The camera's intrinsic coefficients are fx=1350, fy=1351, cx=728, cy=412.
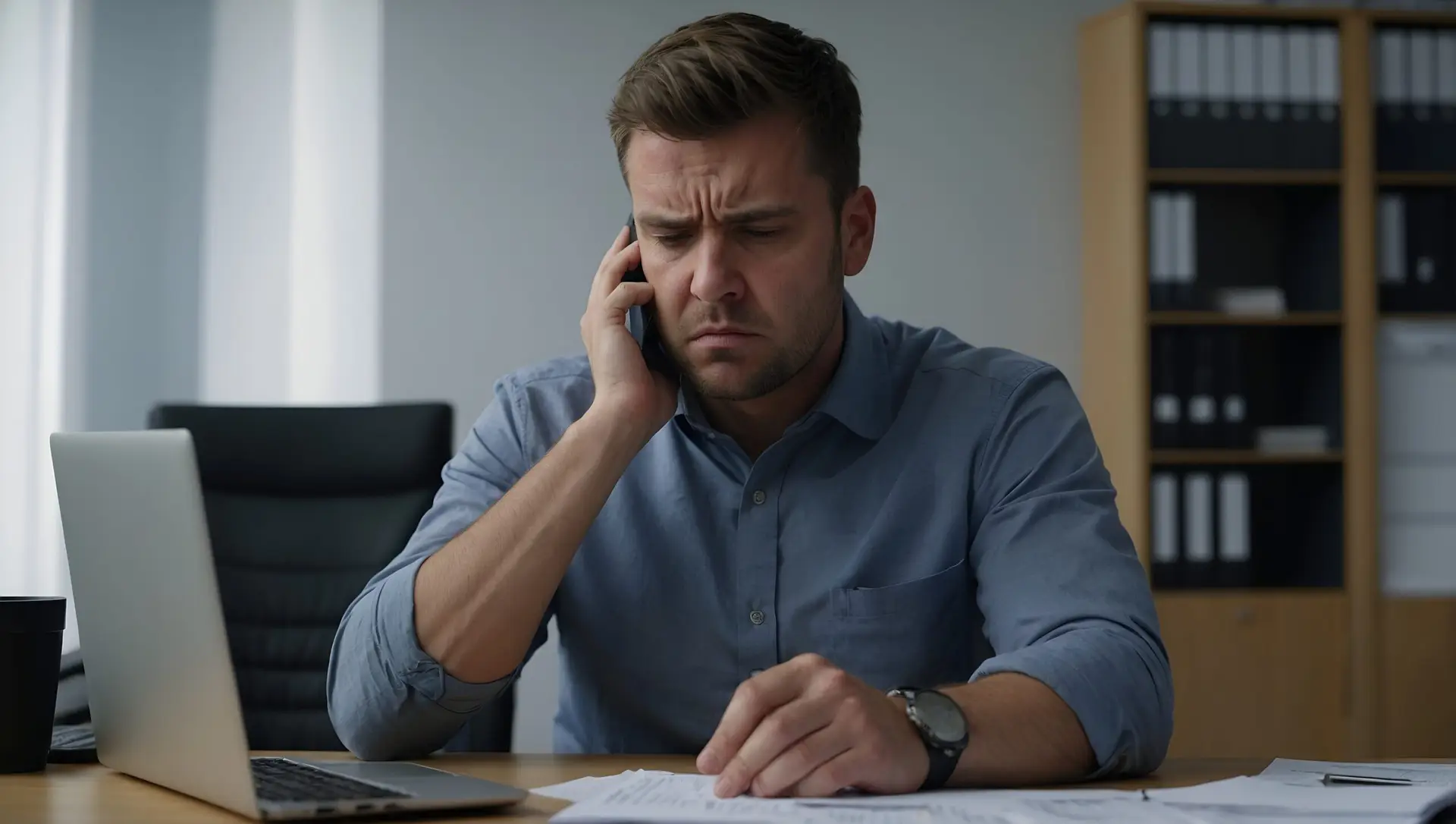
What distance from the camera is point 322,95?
3.24 metres

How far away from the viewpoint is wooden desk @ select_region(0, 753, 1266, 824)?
919 mm

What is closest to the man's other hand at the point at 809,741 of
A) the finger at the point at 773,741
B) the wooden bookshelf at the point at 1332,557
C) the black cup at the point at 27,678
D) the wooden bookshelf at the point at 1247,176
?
the finger at the point at 773,741

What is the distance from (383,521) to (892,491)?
0.88m

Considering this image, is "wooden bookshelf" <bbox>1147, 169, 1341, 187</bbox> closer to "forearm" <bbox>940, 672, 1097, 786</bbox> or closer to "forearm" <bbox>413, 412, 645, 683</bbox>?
"forearm" <bbox>413, 412, 645, 683</bbox>

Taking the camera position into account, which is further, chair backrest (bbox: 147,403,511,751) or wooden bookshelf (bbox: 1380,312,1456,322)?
wooden bookshelf (bbox: 1380,312,1456,322)

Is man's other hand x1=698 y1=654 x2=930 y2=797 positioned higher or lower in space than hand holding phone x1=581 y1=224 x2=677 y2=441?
lower

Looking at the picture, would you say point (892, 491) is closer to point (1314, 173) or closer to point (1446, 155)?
point (1314, 173)

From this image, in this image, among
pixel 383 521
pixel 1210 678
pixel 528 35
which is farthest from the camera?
pixel 528 35

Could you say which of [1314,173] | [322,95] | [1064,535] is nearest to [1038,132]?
[1314,173]

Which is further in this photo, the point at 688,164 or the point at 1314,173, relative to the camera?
the point at 1314,173

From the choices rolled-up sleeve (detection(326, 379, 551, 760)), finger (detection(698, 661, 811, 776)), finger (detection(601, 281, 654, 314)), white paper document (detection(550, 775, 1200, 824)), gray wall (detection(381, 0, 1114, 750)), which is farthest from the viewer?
gray wall (detection(381, 0, 1114, 750))

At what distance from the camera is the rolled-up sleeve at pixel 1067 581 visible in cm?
109

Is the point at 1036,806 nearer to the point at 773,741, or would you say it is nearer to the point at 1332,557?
the point at 773,741

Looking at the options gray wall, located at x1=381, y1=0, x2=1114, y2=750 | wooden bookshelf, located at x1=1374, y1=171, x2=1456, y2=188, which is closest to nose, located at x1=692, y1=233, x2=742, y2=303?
gray wall, located at x1=381, y1=0, x2=1114, y2=750
